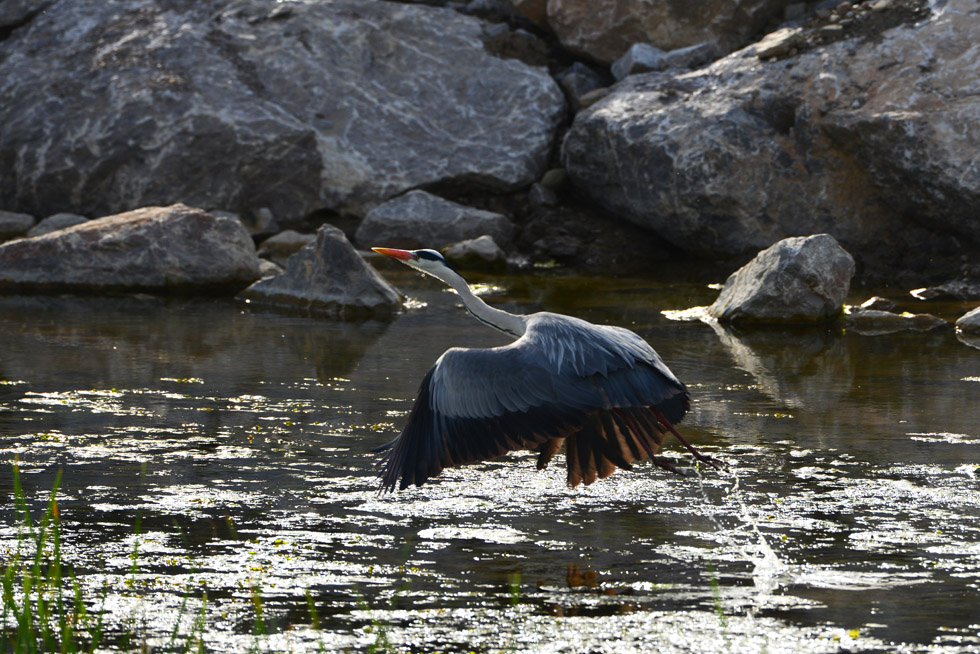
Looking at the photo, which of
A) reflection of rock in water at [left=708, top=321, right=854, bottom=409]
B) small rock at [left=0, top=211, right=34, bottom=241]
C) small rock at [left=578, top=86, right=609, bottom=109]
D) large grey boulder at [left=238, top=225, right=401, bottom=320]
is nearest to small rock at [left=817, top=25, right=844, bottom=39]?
small rock at [left=578, top=86, right=609, bottom=109]

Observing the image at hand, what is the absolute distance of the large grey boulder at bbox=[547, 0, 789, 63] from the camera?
616 inches

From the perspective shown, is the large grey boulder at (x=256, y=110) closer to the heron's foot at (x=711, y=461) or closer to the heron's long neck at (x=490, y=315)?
the heron's long neck at (x=490, y=315)

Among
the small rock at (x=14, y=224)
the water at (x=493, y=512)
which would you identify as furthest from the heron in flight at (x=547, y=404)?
the small rock at (x=14, y=224)

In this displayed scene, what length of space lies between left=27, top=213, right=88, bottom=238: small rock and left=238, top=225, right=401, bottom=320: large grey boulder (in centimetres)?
411

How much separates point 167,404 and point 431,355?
2150 millimetres

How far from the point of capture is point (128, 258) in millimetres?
11875

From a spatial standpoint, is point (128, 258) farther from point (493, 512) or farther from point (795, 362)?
point (493, 512)

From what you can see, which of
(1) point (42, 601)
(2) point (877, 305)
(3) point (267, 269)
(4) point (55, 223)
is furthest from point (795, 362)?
(4) point (55, 223)

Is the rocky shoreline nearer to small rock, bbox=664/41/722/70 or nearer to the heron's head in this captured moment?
small rock, bbox=664/41/722/70

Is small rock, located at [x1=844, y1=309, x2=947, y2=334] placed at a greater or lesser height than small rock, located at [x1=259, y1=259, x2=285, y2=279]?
lesser

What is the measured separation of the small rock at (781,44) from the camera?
13.2m

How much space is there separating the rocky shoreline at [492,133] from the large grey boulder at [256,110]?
1.1 inches

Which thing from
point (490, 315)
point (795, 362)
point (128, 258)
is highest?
point (128, 258)

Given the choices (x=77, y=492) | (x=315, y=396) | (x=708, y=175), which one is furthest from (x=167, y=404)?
(x=708, y=175)
